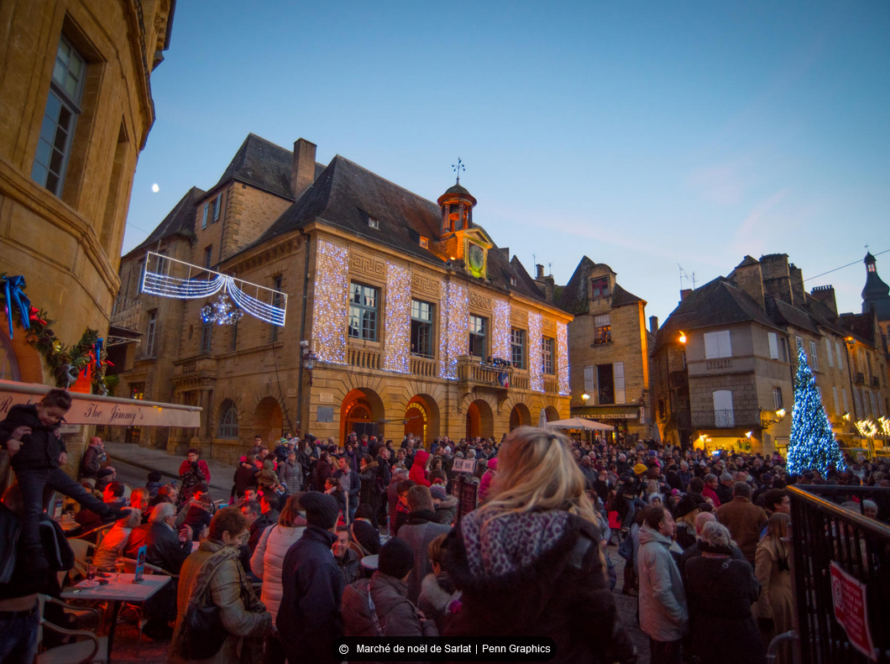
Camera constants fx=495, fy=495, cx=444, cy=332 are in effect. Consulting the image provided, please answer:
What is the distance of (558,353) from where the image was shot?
2533 centimetres

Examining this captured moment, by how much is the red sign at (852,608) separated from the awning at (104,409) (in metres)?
4.70

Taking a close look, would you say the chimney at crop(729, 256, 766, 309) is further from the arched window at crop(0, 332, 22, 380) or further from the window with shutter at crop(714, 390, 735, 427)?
the arched window at crop(0, 332, 22, 380)

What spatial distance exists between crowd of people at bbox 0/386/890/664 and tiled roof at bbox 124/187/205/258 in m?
17.9

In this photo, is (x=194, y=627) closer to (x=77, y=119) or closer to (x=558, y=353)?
(x=77, y=119)

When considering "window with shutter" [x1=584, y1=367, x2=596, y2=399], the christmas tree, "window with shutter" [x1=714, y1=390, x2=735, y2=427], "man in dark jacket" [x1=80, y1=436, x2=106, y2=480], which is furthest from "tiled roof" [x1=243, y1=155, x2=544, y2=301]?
the christmas tree

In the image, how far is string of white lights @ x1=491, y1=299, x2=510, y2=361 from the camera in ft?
70.6

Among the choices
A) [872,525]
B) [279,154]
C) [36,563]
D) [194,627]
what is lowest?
[194,627]

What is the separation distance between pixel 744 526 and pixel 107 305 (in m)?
11.2

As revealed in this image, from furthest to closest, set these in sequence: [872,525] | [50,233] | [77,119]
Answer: [77,119], [50,233], [872,525]

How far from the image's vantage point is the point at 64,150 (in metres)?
7.09

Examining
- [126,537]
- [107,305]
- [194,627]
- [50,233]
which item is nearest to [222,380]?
[107,305]

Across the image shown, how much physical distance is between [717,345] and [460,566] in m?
28.0

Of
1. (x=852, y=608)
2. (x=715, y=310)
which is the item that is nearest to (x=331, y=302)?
(x=852, y=608)

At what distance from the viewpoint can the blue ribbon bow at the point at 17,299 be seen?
18.1 ft
